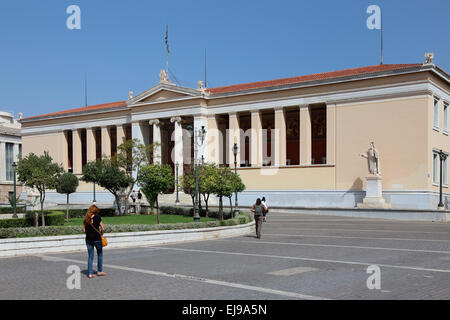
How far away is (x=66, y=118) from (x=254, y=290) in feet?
172

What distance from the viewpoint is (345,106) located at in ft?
129

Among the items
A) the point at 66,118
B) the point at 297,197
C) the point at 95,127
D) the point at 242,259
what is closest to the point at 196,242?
the point at 242,259

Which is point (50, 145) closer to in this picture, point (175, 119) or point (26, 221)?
point (175, 119)

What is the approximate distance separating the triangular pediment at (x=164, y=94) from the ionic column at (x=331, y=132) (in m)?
12.8

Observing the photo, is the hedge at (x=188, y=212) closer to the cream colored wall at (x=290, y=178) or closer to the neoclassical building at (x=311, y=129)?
the neoclassical building at (x=311, y=129)

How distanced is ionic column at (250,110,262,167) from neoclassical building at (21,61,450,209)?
0.09m

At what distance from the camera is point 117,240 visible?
17.0 metres

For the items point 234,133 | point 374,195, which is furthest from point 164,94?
point 374,195

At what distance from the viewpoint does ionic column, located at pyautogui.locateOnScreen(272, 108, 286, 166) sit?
139 feet

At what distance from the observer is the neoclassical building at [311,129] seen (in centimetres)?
3597

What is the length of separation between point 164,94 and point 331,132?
58.3 ft

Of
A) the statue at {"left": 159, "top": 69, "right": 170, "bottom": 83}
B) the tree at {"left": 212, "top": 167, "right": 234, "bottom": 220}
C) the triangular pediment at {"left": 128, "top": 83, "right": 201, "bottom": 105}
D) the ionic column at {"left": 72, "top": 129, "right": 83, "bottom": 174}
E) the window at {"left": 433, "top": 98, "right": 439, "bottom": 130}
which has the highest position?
the statue at {"left": 159, "top": 69, "right": 170, "bottom": 83}


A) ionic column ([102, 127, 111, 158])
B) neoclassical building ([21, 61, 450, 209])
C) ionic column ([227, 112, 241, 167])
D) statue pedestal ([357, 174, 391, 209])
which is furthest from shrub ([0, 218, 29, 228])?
ionic column ([102, 127, 111, 158])

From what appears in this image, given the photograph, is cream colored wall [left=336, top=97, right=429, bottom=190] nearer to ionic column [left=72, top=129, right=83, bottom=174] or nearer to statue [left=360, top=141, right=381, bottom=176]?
statue [left=360, top=141, right=381, bottom=176]
